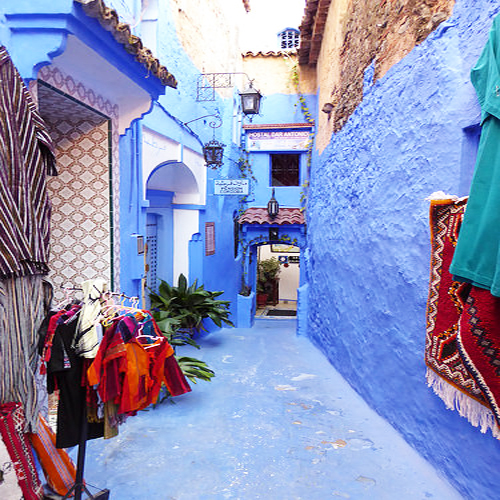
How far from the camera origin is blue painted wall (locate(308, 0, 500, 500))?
2.96 metres

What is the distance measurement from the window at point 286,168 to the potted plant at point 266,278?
17.1 feet

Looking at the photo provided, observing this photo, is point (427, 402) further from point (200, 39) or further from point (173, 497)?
point (200, 39)

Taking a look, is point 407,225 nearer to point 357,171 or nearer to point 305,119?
point 357,171

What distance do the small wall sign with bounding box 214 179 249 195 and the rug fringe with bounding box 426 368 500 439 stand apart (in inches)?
208

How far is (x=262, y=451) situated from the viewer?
12.3 feet

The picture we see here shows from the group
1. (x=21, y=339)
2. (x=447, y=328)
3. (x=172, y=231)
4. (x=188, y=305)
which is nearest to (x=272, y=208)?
(x=172, y=231)

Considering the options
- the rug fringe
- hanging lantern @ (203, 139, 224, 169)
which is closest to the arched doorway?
hanging lantern @ (203, 139, 224, 169)

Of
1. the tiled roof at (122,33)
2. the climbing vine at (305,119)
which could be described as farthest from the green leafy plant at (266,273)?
the tiled roof at (122,33)

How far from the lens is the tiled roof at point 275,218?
10.9m

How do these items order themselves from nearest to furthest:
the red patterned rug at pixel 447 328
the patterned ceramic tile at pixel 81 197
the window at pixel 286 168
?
1. the red patterned rug at pixel 447 328
2. the patterned ceramic tile at pixel 81 197
3. the window at pixel 286 168

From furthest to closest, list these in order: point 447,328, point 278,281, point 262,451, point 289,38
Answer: point 278,281 → point 289,38 → point 262,451 → point 447,328

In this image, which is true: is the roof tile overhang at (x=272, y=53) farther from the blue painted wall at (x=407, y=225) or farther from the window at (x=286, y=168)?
the blue painted wall at (x=407, y=225)

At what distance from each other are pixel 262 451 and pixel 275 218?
7800 millimetres

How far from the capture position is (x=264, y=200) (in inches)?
456
